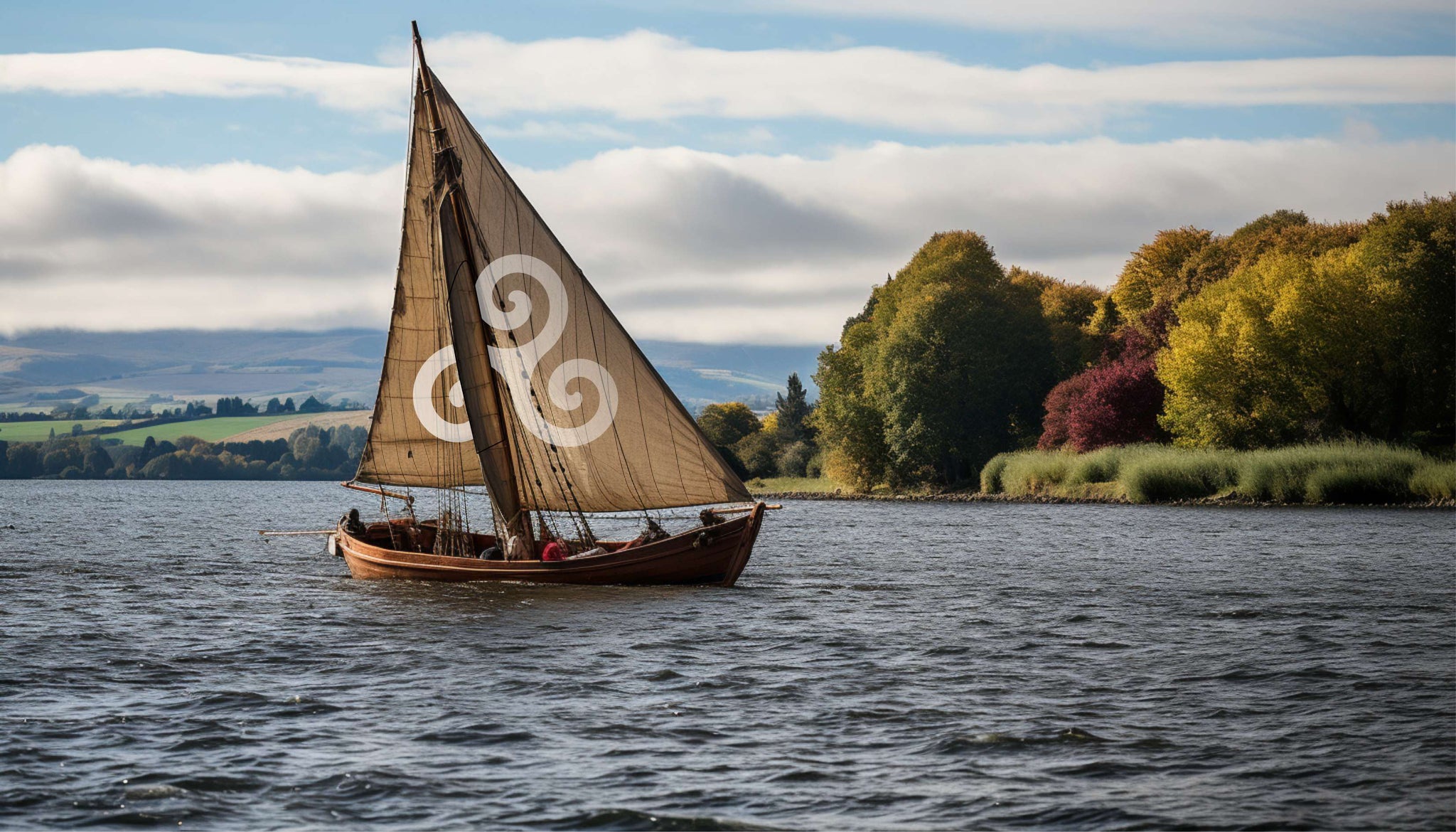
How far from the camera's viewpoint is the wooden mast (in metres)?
34.7

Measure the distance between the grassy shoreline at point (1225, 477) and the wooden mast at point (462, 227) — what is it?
1706 inches

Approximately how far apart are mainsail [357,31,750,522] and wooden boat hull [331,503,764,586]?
1.03 meters

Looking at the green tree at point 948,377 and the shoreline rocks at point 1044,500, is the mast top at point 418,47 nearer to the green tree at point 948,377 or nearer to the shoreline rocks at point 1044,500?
the shoreline rocks at point 1044,500

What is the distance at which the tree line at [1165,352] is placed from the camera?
238 ft

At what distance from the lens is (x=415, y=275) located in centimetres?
3675

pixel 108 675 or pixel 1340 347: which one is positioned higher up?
pixel 1340 347

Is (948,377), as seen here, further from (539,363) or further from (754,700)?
(754,700)

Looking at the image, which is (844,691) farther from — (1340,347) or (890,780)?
(1340,347)

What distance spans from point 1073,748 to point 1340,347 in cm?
6207

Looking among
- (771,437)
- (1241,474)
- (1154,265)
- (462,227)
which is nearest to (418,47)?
(462,227)

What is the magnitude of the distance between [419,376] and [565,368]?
572 cm

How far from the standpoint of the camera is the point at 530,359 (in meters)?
35.0

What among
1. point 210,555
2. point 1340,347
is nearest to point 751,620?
point 210,555

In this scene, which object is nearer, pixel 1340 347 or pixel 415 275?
pixel 415 275
